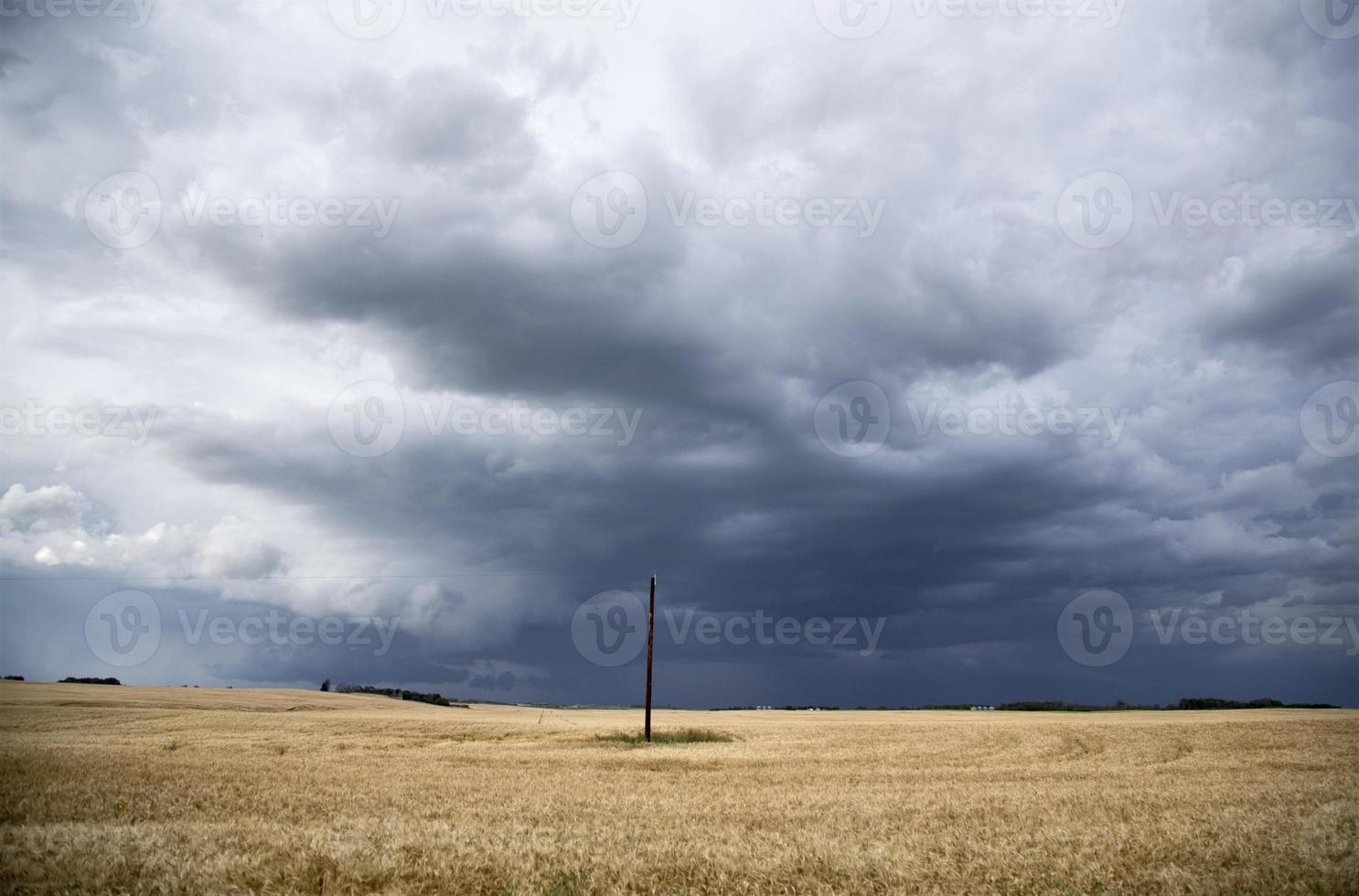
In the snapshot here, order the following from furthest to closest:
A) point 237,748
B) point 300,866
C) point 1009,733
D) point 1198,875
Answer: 1. point 1009,733
2. point 237,748
3. point 1198,875
4. point 300,866

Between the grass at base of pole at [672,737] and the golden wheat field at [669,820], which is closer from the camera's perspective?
the golden wheat field at [669,820]

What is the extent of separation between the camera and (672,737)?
44688 mm

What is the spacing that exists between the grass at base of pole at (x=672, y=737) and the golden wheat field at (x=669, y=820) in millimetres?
10212

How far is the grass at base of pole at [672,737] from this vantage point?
4316cm

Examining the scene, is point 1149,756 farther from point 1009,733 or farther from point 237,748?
point 237,748

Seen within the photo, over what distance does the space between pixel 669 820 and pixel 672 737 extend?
31783 millimetres

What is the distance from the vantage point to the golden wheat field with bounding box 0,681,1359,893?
963 cm

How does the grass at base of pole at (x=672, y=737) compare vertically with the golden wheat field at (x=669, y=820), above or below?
below

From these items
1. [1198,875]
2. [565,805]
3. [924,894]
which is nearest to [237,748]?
[565,805]

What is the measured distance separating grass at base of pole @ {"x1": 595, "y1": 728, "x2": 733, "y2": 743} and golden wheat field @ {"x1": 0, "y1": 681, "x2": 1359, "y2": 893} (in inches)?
402

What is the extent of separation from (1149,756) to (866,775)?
14.5 m

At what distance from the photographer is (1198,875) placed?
10336mm

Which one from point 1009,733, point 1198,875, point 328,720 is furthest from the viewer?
point 328,720

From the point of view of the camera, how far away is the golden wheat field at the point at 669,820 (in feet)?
31.6
